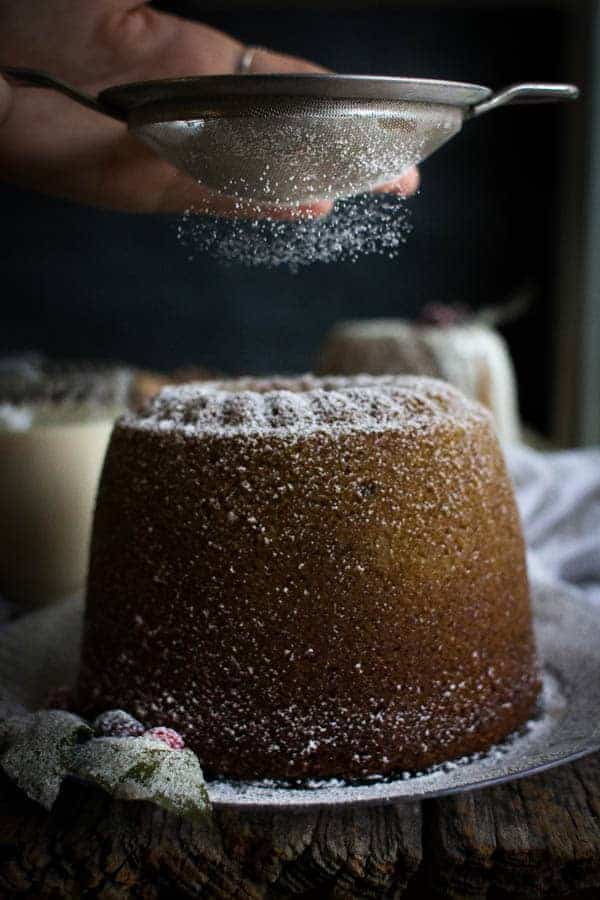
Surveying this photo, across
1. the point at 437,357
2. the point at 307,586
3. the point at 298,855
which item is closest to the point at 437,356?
the point at 437,357

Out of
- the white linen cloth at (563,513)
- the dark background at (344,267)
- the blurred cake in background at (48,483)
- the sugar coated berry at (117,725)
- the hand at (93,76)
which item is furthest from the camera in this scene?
the dark background at (344,267)

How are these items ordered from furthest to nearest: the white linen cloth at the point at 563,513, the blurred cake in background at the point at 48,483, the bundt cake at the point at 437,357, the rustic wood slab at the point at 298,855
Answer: the bundt cake at the point at 437,357 < the white linen cloth at the point at 563,513 < the blurred cake in background at the point at 48,483 < the rustic wood slab at the point at 298,855

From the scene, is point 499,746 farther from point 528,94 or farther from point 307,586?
point 528,94

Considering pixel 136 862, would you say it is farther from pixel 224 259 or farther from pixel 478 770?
pixel 224 259

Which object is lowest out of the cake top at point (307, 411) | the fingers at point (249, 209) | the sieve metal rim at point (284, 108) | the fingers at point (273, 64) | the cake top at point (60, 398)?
the cake top at point (60, 398)

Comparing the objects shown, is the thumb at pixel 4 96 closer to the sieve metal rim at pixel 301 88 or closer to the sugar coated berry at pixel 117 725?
the sieve metal rim at pixel 301 88

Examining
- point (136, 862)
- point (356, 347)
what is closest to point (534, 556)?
point (136, 862)

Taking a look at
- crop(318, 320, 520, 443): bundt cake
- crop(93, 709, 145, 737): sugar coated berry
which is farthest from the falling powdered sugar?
crop(318, 320, 520, 443): bundt cake

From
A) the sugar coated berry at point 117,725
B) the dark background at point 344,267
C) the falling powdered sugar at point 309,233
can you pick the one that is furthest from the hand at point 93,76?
the dark background at point 344,267
